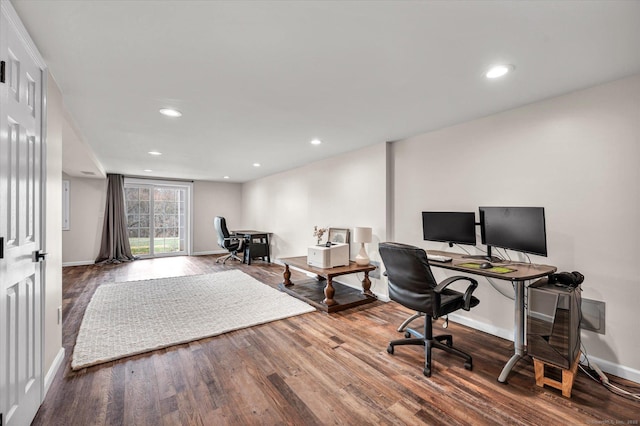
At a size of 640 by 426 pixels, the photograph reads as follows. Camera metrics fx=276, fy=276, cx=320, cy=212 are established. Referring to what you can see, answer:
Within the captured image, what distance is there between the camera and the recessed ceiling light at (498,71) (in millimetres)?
1912

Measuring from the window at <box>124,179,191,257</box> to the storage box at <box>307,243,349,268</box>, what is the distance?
538 cm

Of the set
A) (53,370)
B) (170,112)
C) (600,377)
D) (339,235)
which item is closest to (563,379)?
(600,377)

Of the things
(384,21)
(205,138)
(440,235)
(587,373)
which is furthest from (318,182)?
(587,373)

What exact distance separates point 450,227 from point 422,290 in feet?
3.63

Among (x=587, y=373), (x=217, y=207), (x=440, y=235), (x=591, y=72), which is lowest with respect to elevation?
(x=587, y=373)

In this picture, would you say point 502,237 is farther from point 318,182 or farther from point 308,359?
point 318,182

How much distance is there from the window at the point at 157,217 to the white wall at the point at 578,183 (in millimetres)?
7261

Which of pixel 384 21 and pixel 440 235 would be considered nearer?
pixel 384 21

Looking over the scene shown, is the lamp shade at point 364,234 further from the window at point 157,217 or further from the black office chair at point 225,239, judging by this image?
the window at point 157,217

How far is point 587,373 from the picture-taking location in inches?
83.7


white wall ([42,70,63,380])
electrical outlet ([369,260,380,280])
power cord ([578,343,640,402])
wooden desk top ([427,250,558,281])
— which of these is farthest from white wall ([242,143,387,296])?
white wall ([42,70,63,380])

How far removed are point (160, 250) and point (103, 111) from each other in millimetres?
5728

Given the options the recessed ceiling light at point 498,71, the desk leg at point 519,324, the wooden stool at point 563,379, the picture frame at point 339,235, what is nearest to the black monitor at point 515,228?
the desk leg at point 519,324

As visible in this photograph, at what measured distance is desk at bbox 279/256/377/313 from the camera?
11.5 ft
